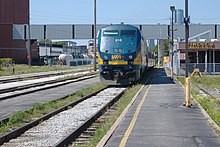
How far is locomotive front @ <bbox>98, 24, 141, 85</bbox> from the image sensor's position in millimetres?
29172

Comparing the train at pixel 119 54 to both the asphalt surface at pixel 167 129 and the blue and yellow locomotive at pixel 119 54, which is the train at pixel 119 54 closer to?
the blue and yellow locomotive at pixel 119 54

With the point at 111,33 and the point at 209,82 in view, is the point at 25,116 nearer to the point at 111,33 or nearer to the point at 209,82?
the point at 111,33

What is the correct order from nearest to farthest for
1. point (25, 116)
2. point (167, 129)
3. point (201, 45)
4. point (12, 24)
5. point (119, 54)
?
point (167, 129) → point (25, 116) → point (119, 54) → point (201, 45) → point (12, 24)

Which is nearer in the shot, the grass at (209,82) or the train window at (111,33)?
the train window at (111,33)

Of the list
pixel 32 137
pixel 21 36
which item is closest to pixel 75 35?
pixel 21 36

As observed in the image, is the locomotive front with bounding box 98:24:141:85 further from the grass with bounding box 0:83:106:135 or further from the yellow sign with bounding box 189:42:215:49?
the yellow sign with bounding box 189:42:215:49

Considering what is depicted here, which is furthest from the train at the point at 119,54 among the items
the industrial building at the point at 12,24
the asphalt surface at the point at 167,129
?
the industrial building at the point at 12,24

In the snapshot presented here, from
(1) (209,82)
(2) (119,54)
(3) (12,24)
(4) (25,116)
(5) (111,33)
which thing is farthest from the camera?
(3) (12,24)

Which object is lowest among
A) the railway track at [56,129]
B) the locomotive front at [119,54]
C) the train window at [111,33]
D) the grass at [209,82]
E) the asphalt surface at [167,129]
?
the grass at [209,82]

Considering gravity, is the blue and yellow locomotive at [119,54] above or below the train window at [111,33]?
below

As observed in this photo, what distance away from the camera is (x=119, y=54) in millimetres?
29344

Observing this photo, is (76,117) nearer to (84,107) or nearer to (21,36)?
(84,107)

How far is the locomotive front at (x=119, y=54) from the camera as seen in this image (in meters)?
29.2

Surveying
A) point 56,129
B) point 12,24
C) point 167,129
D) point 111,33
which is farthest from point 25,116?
point 12,24
